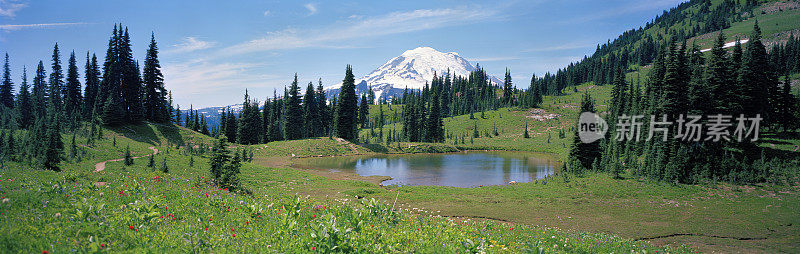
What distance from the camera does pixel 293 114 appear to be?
73625 mm

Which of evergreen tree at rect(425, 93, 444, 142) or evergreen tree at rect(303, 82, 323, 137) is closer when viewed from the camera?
evergreen tree at rect(303, 82, 323, 137)

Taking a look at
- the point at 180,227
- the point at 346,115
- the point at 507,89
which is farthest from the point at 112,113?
the point at 507,89

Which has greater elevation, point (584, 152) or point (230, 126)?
point (230, 126)

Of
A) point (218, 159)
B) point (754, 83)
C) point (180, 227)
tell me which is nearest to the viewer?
point (180, 227)

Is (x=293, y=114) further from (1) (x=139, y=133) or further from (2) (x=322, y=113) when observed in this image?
(1) (x=139, y=133)

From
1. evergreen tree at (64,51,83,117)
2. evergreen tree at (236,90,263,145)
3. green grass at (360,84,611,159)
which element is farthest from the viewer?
green grass at (360,84,611,159)

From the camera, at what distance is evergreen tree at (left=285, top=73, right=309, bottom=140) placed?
240ft

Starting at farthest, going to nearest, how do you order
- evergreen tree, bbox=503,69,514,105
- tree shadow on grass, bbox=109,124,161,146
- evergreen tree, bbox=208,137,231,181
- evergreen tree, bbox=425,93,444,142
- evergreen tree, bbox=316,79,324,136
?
evergreen tree, bbox=503,69,514,105 → evergreen tree, bbox=425,93,444,142 → evergreen tree, bbox=316,79,324,136 → tree shadow on grass, bbox=109,124,161,146 → evergreen tree, bbox=208,137,231,181

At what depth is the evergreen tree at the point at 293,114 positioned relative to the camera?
7300cm

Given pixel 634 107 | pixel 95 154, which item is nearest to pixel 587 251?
pixel 95 154

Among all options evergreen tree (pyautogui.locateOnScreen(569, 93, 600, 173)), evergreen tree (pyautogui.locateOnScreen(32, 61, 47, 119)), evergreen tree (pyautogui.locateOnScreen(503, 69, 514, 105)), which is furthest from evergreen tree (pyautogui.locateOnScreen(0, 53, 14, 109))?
evergreen tree (pyautogui.locateOnScreen(503, 69, 514, 105))

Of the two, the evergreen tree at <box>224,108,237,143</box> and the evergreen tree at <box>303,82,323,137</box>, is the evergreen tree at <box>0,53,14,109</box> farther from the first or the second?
the evergreen tree at <box>303,82,323,137</box>

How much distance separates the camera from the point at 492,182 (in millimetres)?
35094

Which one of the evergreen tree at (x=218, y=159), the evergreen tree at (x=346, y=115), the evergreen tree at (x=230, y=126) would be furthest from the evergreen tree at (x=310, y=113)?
the evergreen tree at (x=218, y=159)
